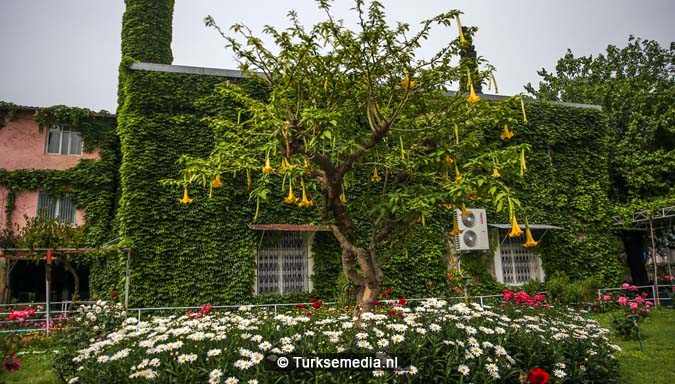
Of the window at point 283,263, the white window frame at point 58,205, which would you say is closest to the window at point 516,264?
the window at point 283,263

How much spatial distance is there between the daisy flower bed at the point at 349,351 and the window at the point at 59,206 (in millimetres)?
10472

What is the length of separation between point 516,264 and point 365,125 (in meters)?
10.3

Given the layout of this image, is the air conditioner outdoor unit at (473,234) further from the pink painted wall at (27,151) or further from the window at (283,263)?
the pink painted wall at (27,151)

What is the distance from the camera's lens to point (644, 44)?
24.3 metres

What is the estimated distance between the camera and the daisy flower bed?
12.5 ft

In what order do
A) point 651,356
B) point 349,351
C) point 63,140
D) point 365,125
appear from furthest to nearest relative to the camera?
1. point 63,140
2. point 651,356
3. point 365,125
4. point 349,351

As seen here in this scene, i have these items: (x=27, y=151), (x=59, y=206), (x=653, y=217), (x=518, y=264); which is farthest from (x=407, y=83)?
(x=27, y=151)

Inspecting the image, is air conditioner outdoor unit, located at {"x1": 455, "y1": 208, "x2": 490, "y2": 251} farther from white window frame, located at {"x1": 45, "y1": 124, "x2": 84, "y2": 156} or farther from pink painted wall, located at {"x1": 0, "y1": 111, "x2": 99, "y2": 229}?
white window frame, located at {"x1": 45, "y1": 124, "x2": 84, "y2": 156}

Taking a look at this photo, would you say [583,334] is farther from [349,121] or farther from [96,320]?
[96,320]

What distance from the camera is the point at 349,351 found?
4.02 meters

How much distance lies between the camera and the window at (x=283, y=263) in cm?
1236

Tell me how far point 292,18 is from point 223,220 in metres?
7.85

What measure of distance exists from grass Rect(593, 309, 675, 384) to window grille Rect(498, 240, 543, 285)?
3.91 m

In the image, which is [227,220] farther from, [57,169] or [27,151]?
[27,151]
